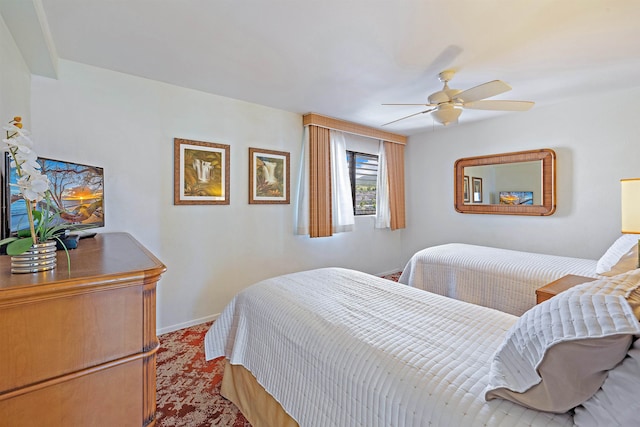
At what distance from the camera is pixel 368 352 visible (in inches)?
42.6

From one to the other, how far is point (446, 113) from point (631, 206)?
4.79ft

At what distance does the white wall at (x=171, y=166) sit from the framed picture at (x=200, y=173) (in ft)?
0.22

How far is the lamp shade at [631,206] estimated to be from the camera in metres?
1.96

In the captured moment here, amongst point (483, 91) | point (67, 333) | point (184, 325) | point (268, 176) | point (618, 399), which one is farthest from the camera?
point (268, 176)

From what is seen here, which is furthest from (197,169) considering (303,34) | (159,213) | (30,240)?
(30,240)

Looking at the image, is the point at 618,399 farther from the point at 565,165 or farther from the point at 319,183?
the point at 565,165

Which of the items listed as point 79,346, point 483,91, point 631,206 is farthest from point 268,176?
point 631,206

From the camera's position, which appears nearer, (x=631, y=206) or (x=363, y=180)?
(x=631, y=206)

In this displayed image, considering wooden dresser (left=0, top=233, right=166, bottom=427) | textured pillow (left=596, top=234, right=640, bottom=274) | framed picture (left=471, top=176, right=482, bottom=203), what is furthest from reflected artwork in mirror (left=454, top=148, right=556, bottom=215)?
wooden dresser (left=0, top=233, right=166, bottom=427)

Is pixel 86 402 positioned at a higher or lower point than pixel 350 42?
lower

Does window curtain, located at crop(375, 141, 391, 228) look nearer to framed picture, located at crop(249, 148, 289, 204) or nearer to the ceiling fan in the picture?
framed picture, located at crop(249, 148, 289, 204)

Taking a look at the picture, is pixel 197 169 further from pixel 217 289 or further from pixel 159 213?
pixel 217 289

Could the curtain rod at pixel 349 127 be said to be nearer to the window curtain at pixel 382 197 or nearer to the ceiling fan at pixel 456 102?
the window curtain at pixel 382 197

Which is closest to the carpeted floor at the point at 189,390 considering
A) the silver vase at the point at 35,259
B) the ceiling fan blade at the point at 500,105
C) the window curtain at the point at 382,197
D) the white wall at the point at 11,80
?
the silver vase at the point at 35,259
